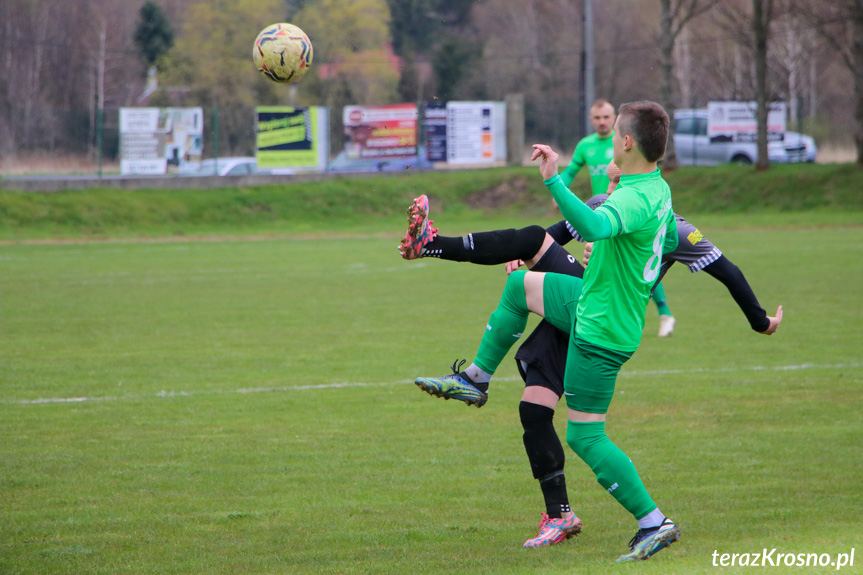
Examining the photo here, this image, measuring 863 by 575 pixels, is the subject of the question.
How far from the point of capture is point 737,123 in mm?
36812

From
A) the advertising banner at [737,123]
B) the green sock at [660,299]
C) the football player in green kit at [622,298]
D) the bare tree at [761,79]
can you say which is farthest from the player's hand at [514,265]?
the advertising banner at [737,123]

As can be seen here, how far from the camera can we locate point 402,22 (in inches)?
1294

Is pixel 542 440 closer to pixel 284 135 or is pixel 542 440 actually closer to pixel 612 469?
pixel 612 469

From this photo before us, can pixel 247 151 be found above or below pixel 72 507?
above

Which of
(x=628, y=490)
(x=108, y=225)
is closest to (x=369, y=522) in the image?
(x=628, y=490)

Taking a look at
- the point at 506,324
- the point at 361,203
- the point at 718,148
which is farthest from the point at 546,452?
the point at 718,148

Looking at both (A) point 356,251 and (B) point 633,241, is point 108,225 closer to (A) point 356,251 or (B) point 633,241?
(A) point 356,251

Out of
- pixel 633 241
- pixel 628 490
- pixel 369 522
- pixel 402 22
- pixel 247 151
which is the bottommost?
pixel 369 522

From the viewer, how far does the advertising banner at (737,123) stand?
36.2 metres

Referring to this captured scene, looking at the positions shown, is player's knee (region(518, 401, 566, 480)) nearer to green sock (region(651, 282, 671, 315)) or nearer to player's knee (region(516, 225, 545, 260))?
player's knee (region(516, 225, 545, 260))

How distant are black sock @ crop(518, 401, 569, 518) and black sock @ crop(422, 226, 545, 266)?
2.69 feet

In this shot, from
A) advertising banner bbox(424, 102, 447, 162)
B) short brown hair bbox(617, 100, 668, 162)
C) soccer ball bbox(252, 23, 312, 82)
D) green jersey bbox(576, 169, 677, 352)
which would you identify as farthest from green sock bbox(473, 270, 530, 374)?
advertising banner bbox(424, 102, 447, 162)

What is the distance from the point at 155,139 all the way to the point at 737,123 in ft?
73.5

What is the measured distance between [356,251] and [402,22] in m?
12.6
